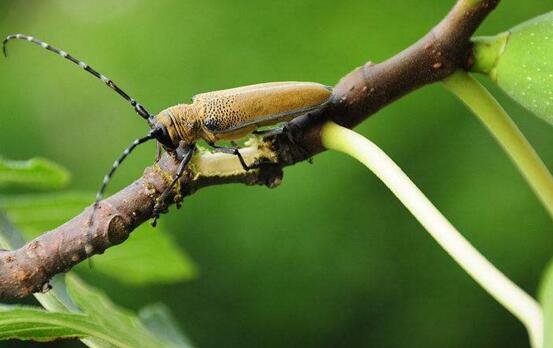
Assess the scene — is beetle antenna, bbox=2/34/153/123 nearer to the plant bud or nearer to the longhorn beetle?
the longhorn beetle

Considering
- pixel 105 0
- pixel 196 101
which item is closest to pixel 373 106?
pixel 196 101

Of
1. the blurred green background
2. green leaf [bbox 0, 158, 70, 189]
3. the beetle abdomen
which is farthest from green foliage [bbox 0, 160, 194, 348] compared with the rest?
the blurred green background

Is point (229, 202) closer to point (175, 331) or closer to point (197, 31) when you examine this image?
point (197, 31)

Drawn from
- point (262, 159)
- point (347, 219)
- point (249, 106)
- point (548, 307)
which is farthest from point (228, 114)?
point (347, 219)

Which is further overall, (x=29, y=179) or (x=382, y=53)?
(x=382, y=53)

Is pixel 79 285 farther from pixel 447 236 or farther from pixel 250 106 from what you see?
pixel 447 236

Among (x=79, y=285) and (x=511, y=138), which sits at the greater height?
(x=79, y=285)
